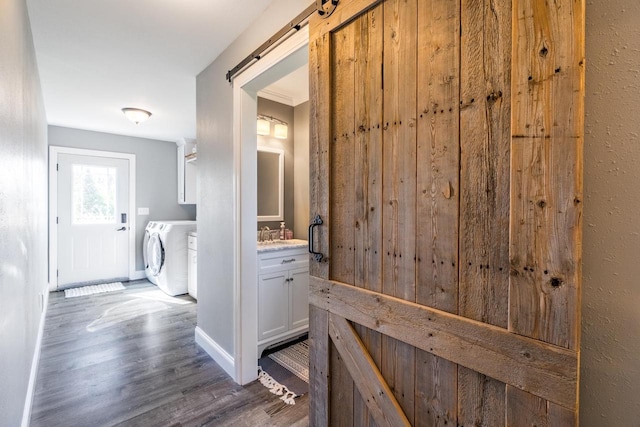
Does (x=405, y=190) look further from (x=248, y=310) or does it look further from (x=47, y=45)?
(x=47, y=45)

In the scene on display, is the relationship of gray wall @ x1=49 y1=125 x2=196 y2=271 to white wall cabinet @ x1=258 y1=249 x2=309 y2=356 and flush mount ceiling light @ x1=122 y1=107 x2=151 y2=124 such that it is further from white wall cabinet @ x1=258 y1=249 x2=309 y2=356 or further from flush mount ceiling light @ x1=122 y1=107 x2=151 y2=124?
white wall cabinet @ x1=258 y1=249 x2=309 y2=356

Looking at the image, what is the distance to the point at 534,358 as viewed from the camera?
723 millimetres

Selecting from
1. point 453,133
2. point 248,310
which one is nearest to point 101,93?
point 248,310

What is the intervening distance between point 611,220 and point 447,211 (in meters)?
0.38

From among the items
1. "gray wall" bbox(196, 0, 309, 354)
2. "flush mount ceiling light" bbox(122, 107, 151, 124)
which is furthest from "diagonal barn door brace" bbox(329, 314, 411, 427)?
"flush mount ceiling light" bbox(122, 107, 151, 124)

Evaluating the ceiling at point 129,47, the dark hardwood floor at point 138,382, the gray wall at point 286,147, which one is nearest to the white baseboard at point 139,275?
the dark hardwood floor at point 138,382

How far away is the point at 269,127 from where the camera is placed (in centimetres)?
301

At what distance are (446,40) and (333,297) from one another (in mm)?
1024

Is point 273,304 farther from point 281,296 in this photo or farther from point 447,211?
point 447,211

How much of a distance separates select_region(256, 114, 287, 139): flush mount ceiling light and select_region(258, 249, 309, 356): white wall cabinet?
125 centimetres

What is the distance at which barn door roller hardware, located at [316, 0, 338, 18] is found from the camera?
1.24 m

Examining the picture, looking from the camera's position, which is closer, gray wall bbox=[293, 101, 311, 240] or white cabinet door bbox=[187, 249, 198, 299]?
gray wall bbox=[293, 101, 311, 240]

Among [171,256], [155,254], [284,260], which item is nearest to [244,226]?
[284,260]

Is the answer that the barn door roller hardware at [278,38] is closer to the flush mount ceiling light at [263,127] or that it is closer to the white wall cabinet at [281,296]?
the flush mount ceiling light at [263,127]
